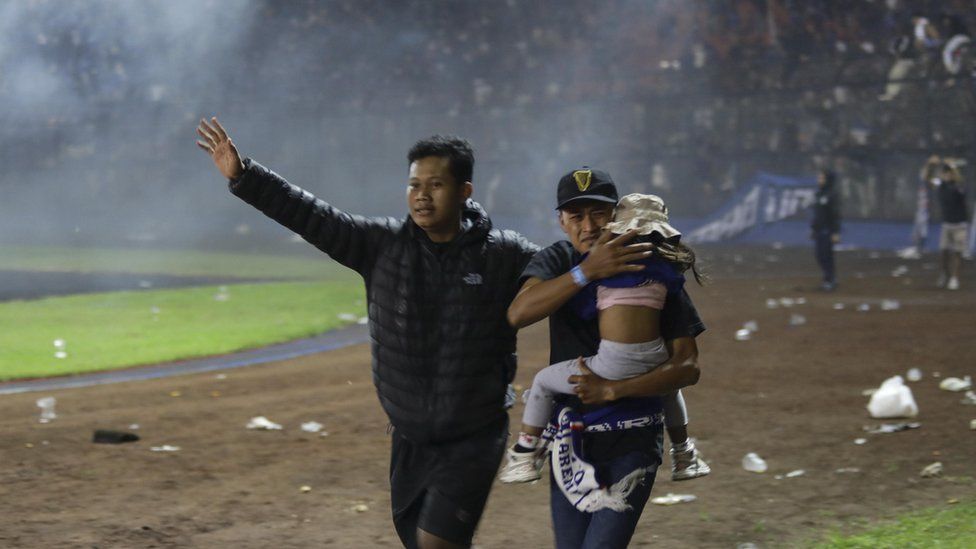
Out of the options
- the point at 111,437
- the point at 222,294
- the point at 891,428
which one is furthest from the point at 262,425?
the point at 222,294

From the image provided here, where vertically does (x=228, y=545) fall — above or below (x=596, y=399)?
below

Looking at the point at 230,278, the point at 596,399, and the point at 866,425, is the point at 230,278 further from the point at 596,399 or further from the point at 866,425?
the point at 596,399

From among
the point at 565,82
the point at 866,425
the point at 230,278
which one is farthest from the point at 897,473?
the point at 565,82

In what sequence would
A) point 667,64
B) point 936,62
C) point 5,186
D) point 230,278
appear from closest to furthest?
point 230,278, point 936,62, point 667,64, point 5,186

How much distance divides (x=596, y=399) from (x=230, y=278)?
19.5 m

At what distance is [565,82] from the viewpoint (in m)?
33.3

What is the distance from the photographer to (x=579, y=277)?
11.1 feet

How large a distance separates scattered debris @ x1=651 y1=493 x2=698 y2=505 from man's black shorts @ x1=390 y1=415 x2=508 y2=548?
2880 mm

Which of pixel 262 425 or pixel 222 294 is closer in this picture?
pixel 262 425

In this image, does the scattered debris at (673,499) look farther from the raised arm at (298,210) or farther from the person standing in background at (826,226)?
the person standing in background at (826,226)

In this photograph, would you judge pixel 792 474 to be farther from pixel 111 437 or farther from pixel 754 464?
pixel 111 437

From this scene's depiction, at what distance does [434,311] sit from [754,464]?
13.2 feet

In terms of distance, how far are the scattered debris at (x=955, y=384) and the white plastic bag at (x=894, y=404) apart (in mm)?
1017

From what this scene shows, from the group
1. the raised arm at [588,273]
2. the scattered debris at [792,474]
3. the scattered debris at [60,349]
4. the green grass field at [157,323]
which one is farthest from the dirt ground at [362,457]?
the raised arm at [588,273]
